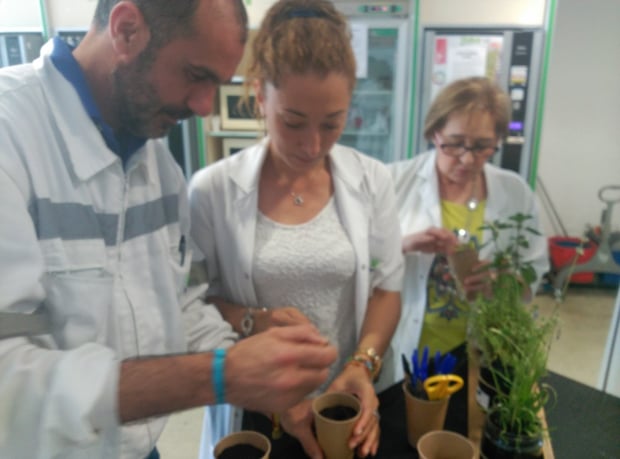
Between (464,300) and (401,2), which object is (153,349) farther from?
(401,2)

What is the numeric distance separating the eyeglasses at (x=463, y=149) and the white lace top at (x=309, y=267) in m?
0.56

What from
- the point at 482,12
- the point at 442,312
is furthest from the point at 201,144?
the point at 442,312

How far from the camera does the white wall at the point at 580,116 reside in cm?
271

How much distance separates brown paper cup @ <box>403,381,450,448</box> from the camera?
90 centimetres

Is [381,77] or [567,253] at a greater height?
[381,77]

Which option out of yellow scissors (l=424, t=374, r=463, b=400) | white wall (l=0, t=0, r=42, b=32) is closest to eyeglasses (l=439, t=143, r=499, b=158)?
yellow scissors (l=424, t=374, r=463, b=400)

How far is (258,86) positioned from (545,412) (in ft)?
3.27

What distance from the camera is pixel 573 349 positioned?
10.4 ft

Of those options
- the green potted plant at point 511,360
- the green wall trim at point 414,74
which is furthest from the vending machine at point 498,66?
the green potted plant at point 511,360

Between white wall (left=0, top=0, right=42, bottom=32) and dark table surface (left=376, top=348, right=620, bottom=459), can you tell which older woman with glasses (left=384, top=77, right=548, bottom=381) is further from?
white wall (left=0, top=0, right=42, bottom=32)

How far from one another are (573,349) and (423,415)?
2.75 meters

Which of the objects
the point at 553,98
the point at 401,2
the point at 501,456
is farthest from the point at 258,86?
the point at 553,98

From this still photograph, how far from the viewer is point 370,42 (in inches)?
138

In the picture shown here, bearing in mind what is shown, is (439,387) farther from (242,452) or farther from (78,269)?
(78,269)
